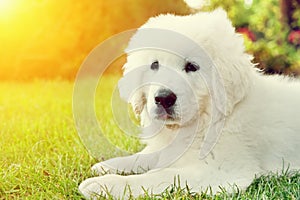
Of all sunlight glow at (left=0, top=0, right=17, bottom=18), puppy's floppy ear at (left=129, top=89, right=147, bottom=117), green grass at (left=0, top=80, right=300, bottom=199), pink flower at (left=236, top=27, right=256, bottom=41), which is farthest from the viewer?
pink flower at (left=236, top=27, right=256, bottom=41)

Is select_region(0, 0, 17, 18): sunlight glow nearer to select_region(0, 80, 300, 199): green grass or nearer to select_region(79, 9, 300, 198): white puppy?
select_region(0, 80, 300, 199): green grass

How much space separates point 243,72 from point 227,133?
1.27 ft

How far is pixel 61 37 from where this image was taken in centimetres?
990

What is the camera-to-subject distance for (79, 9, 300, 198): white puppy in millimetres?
2936

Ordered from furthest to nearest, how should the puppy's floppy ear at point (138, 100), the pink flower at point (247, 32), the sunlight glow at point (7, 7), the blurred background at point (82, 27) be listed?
the pink flower at point (247, 32)
the blurred background at point (82, 27)
the sunlight glow at point (7, 7)
the puppy's floppy ear at point (138, 100)

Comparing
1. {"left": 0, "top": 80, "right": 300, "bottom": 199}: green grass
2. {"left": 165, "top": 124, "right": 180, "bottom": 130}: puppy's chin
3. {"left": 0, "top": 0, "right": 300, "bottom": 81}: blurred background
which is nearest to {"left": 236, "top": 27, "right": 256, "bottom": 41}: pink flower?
{"left": 0, "top": 0, "right": 300, "bottom": 81}: blurred background

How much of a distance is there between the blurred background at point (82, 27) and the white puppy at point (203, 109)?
4809mm

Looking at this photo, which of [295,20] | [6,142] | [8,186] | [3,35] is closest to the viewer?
[8,186]

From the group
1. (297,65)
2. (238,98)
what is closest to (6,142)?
(238,98)

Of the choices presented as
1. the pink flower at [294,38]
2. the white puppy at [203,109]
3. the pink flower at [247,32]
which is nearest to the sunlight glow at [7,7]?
the pink flower at [247,32]

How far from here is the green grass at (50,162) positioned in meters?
2.88

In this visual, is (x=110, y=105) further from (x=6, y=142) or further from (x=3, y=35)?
(x=3, y=35)

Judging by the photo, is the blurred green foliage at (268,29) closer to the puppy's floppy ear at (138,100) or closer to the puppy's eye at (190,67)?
the puppy's floppy ear at (138,100)

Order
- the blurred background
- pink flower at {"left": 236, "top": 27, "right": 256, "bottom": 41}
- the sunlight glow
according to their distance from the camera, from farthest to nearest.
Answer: pink flower at {"left": 236, "top": 27, "right": 256, "bottom": 41}, the blurred background, the sunlight glow
